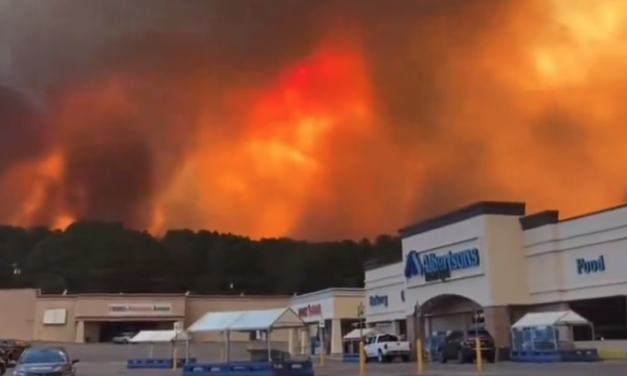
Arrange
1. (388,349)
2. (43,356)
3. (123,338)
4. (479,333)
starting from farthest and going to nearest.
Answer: (123,338), (388,349), (479,333), (43,356)

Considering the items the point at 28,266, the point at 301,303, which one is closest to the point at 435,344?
the point at 301,303

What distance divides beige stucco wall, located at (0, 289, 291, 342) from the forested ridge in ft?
89.1

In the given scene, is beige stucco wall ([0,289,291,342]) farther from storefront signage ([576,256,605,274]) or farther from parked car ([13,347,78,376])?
parked car ([13,347,78,376])

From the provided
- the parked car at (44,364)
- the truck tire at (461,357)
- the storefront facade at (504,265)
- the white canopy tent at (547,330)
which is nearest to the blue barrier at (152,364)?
the storefront facade at (504,265)

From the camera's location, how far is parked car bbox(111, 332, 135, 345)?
279 ft

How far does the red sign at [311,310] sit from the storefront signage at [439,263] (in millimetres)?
23818

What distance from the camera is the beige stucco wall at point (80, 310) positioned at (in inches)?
3521

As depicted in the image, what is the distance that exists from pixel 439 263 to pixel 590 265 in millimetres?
12889

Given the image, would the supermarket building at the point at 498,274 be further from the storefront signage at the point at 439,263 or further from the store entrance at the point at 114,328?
the store entrance at the point at 114,328

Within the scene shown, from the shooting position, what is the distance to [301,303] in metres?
89.7

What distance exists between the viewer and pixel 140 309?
306ft

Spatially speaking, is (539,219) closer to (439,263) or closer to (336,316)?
(439,263)

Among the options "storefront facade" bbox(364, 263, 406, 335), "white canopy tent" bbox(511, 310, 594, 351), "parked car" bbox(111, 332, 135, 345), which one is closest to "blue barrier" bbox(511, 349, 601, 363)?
"white canopy tent" bbox(511, 310, 594, 351)

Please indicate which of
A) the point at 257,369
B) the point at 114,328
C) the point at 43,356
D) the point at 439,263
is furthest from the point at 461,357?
the point at 114,328
